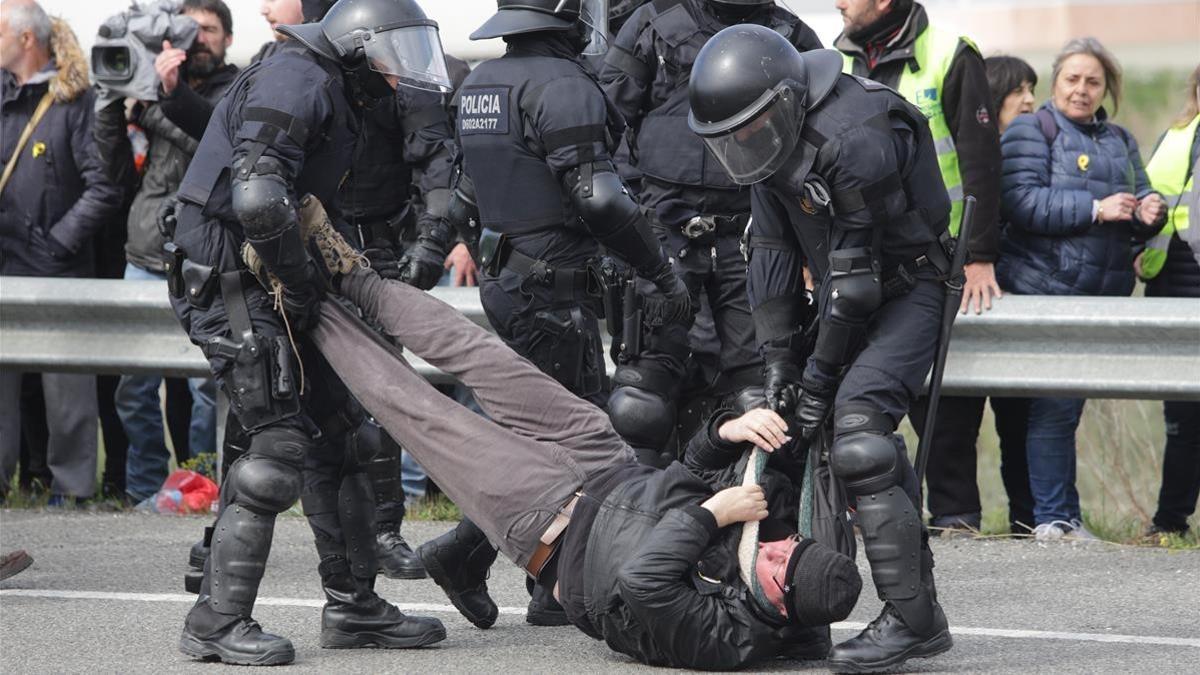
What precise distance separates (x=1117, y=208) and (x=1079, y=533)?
1.30m

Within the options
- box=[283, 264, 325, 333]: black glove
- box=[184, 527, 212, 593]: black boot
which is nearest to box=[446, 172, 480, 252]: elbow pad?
box=[283, 264, 325, 333]: black glove

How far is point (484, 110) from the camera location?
6.50 metres

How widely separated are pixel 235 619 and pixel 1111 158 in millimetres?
4117

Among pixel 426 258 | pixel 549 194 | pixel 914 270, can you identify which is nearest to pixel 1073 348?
pixel 914 270

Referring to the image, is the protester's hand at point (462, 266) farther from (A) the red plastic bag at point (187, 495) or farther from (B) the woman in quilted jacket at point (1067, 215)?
(B) the woman in quilted jacket at point (1067, 215)

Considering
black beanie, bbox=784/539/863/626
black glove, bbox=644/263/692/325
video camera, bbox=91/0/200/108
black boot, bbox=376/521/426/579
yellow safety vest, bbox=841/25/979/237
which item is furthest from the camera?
video camera, bbox=91/0/200/108

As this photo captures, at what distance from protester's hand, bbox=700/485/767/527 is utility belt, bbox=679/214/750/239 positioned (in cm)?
176

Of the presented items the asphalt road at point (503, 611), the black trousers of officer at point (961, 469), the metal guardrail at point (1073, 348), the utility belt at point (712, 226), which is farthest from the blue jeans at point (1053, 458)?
the utility belt at point (712, 226)

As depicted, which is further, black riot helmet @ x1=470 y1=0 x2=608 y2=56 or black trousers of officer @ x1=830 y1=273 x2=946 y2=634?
black riot helmet @ x1=470 y1=0 x2=608 y2=56

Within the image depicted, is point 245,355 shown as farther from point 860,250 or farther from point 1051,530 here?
point 1051,530

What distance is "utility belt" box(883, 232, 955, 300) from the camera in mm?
5680

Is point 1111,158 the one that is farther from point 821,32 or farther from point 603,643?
point 821,32

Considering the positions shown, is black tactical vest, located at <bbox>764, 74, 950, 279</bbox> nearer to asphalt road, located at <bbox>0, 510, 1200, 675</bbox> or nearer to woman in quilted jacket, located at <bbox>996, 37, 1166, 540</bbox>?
asphalt road, located at <bbox>0, 510, 1200, 675</bbox>

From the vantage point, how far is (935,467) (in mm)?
7785
